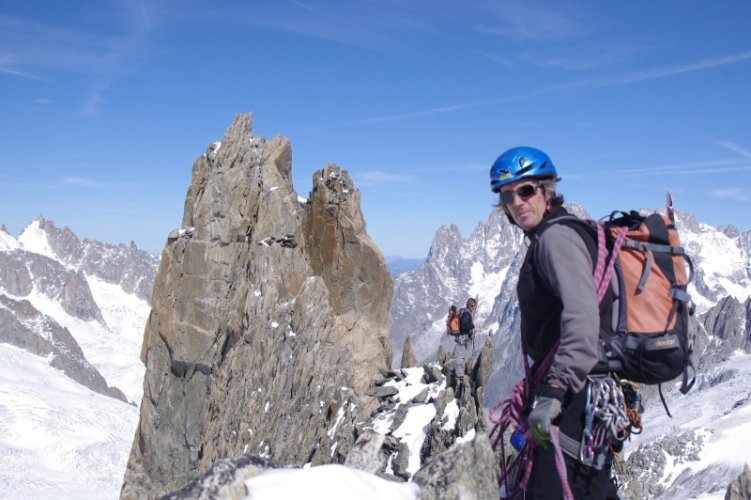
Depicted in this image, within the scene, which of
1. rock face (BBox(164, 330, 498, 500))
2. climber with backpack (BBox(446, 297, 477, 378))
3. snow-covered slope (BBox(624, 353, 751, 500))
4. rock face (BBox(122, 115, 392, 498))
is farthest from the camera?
snow-covered slope (BBox(624, 353, 751, 500))

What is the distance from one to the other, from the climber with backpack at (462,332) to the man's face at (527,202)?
24055 mm

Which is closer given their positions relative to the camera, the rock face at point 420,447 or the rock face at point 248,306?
the rock face at point 420,447

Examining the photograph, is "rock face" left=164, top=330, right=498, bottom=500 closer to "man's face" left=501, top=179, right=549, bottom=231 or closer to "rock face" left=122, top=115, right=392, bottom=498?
"man's face" left=501, top=179, right=549, bottom=231

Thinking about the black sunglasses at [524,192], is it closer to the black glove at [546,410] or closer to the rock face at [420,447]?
the black glove at [546,410]

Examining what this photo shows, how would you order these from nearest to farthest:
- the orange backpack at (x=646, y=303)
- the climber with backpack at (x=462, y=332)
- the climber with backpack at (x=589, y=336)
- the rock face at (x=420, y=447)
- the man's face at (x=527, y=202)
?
the rock face at (x=420, y=447) < the climber with backpack at (x=589, y=336) < the orange backpack at (x=646, y=303) < the man's face at (x=527, y=202) < the climber with backpack at (x=462, y=332)

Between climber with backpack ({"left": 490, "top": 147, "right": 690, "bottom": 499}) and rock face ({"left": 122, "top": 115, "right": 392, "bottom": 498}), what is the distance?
1077 inches

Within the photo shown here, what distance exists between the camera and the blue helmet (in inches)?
287

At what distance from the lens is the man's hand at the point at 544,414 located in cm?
639

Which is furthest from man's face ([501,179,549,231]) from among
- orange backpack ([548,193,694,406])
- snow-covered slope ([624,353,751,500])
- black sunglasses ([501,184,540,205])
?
snow-covered slope ([624,353,751,500])

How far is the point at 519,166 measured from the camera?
7332 millimetres

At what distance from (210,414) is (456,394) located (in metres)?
16.6

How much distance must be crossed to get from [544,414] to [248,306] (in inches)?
1267

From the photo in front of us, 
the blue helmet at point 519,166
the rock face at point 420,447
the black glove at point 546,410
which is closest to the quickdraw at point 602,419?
the black glove at point 546,410

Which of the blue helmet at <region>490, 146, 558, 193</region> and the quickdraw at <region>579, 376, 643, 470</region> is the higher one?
the blue helmet at <region>490, 146, 558, 193</region>
